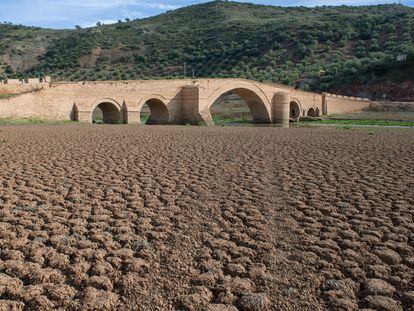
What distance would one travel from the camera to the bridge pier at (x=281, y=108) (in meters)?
31.6

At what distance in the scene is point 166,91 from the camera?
79.9 ft

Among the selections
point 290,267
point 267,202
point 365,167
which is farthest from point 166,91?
point 290,267

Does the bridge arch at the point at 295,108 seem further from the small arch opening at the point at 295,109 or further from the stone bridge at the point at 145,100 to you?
the stone bridge at the point at 145,100

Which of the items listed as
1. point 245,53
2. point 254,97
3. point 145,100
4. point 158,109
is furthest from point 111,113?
point 245,53

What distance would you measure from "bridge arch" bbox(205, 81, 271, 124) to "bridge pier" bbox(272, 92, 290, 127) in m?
0.57

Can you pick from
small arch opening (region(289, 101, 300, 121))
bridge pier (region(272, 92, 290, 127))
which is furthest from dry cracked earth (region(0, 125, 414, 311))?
small arch opening (region(289, 101, 300, 121))

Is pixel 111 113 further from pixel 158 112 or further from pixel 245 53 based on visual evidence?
pixel 245 53

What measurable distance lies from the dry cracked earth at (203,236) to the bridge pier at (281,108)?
2394cm

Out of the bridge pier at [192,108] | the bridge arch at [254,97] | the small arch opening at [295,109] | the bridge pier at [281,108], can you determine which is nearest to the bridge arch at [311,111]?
the small arch opening at [295,109]

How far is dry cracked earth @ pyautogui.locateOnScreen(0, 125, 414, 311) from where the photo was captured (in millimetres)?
3004

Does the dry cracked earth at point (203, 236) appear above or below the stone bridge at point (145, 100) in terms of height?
below

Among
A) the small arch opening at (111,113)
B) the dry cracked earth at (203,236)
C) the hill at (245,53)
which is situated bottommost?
the dry cracked earth at (203,236)

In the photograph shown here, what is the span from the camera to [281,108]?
104 feet

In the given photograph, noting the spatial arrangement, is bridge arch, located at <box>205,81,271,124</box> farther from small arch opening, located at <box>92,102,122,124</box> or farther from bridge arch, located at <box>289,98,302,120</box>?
small arch opening, located at <box>92,102,122,124</box>
